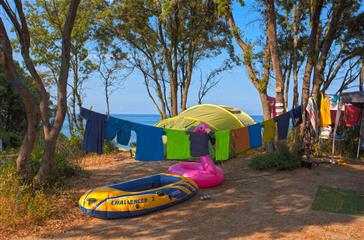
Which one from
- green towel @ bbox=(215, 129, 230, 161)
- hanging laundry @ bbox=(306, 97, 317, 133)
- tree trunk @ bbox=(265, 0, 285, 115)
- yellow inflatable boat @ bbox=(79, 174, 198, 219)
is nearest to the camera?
yellow inflatable boat @ bbox=(79, 174, 198, 219)

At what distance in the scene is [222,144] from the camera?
24.7ft

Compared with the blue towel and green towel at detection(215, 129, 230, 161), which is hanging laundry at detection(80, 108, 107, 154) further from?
the blue towel

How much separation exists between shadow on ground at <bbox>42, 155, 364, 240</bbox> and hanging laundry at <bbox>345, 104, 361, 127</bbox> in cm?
272

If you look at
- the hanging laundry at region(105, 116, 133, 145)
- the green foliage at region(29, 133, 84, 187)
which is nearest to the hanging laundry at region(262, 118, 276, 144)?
the hanging laundry at region(105, 116, 133, 145)

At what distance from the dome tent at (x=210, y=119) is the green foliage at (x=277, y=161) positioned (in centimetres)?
223

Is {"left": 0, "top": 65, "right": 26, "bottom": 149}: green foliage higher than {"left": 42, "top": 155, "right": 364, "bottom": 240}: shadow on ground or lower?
higher

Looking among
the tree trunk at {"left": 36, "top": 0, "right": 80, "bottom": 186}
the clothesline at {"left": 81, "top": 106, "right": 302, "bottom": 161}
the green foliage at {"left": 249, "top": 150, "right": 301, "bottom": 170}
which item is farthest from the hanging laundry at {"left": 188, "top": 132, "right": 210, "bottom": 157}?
the tree trunk at {"left": 36, "top": 0, "right": 80, "bottom": 186}

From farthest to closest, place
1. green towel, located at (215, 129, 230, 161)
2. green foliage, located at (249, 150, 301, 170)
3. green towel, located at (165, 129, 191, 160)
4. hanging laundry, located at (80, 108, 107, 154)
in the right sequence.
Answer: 1. green foliage, located at (249, 150, 301, 170)
2. green towel, located at (215, 129, 230, 161)
3. green towel, located at (165, 129, 191, 160)
4. hanging laundry, located at (80, 108, 107, 154)

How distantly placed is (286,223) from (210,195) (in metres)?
1.93

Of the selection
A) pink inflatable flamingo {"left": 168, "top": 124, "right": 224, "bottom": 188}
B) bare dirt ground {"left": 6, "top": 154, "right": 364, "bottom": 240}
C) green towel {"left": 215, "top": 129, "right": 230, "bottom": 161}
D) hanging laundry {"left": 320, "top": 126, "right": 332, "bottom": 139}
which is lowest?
bare dirt ground {"left": 6, "top": 154, "right": 364, "bottom": 240}

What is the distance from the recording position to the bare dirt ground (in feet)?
15.7

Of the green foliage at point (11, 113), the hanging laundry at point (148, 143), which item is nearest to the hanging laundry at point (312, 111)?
the hanging laundry at point (148, 143)

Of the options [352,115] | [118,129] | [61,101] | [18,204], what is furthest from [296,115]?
[18,204]

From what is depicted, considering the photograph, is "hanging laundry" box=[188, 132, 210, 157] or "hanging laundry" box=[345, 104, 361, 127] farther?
"hanging laundry" box=[345, 104, 361, 127]
